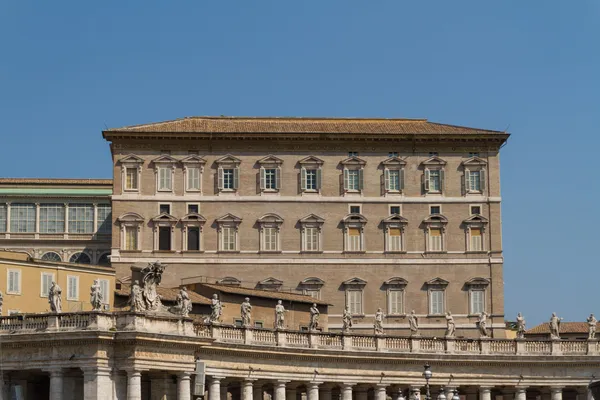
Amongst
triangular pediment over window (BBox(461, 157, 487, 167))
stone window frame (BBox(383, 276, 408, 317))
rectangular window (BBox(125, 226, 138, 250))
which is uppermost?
triangular pediment over window (BBox(461, 157, 487, 167))

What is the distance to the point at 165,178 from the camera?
12162cm

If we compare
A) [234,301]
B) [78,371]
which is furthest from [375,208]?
[78,371]

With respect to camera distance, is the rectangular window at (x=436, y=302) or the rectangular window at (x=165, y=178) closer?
the rectangular window at (x=436, y=302)

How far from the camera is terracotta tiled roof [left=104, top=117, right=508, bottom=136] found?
402 ft

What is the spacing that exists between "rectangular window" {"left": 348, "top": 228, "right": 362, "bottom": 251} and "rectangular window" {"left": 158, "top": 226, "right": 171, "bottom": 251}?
15.4 m

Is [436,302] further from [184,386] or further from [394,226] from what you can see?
[184,386]

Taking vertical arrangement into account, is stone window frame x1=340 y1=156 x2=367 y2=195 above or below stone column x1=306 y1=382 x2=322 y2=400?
above

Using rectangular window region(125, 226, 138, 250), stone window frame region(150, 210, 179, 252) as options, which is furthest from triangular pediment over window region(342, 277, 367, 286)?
rectangular window region(125, 226, 138, 250)

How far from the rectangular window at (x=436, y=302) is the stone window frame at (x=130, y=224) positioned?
2499cm

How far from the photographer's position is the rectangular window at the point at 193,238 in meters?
121

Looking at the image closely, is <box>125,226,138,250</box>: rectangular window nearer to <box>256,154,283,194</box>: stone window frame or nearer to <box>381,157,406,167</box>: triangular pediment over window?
<box>256,154,283,194</box>: stone window frame

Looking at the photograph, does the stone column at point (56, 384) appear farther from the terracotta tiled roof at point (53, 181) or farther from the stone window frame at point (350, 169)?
the terracotta tiled roof at point (53, 181)

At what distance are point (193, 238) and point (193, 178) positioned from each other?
516cm

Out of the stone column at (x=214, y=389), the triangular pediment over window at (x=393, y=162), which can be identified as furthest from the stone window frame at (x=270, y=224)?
the stone column at (x=214, y=389)
